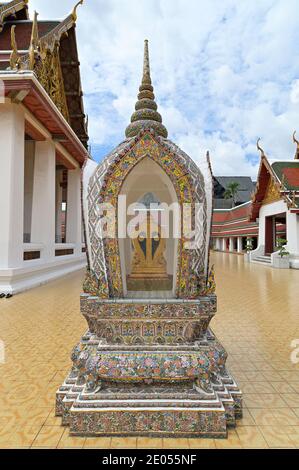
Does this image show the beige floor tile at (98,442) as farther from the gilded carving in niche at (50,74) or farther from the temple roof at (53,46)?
the gilded carving in niche at (50,74)

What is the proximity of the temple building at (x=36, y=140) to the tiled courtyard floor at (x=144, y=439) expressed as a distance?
7.43ft

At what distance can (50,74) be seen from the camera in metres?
10.2

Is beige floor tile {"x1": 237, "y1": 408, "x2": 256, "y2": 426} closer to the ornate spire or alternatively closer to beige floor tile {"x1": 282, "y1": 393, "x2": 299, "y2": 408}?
beige floor tile {"x1": 282, "y1": 393, "x2": 299, "y2": 408}

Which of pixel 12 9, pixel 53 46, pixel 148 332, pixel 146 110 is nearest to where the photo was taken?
pixel 148 332

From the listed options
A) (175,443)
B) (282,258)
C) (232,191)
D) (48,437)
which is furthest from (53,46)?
(232,191)

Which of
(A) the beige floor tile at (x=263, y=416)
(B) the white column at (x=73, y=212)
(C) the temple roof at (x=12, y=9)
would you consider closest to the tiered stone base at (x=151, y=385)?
(A) the beige floor tile at (x=263, y=416)

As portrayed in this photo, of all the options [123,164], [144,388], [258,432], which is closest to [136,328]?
[144,388]

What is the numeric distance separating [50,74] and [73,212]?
247 inches

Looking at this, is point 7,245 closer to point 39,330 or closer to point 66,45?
point 39,330

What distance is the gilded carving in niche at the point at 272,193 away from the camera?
1551 centimetres

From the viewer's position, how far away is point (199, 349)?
234cm

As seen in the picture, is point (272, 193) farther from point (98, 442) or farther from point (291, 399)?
point (98, 442)

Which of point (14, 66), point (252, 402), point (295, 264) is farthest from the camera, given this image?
point (295, 264)
